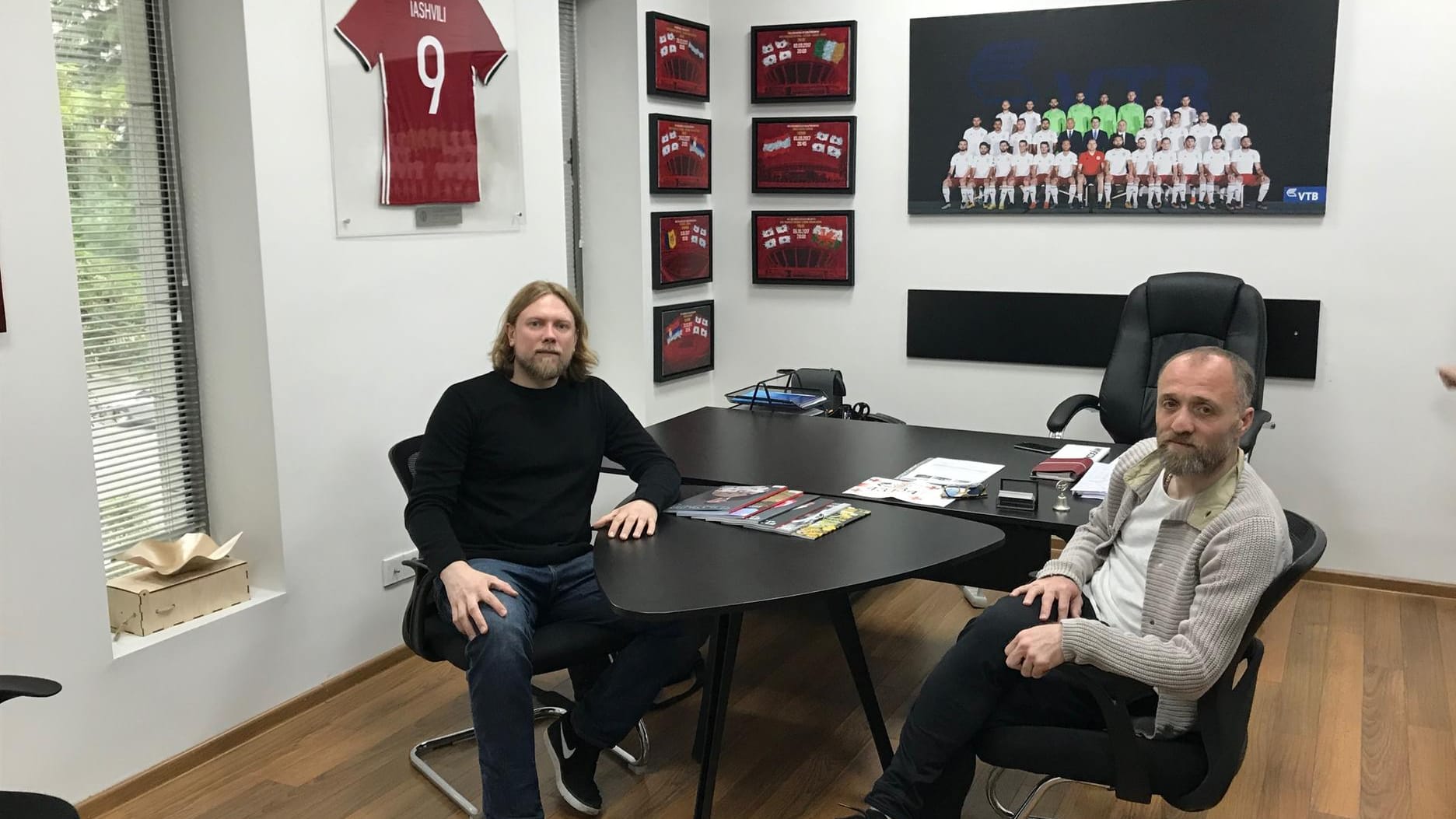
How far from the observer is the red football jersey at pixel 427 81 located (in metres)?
3.46

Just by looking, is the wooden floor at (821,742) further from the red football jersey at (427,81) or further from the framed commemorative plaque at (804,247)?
the framed commemorative plaque at (804,247)

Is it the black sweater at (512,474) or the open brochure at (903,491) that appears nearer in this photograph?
the black sweater at (512,474)

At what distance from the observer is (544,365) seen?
9.37 ft

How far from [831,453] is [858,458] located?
0.32ft

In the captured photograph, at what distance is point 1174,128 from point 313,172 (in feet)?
10.1

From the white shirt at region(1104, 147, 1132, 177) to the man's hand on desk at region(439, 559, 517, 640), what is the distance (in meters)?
3.07

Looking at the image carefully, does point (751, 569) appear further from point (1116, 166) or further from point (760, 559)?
point (1116, 166)

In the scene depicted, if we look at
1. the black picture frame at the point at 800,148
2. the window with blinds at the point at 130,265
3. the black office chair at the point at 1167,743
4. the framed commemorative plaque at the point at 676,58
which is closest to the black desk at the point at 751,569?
the black office chair at the point at 1167,743

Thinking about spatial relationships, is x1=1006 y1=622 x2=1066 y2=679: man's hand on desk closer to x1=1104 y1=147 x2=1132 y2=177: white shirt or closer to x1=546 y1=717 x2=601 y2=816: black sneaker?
x1=546 y1=717 x2=601 y2=816: black sneaker

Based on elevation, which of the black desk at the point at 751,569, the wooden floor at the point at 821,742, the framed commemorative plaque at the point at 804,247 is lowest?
the wooden floor at the point at 821,742

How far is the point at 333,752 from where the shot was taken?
316 cm

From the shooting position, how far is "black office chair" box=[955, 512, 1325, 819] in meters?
2.08

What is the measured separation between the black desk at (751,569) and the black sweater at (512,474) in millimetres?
241

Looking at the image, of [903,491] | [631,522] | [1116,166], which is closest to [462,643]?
[631,522]
